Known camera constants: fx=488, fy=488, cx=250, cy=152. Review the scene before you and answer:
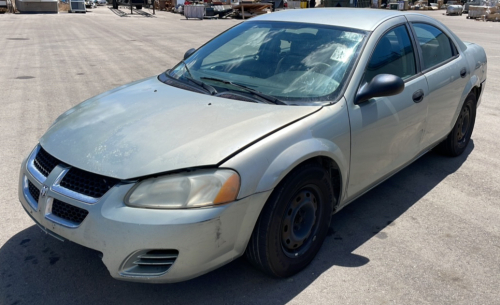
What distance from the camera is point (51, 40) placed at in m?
16.9

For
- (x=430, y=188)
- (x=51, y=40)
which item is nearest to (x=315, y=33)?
(x=430, y=188)

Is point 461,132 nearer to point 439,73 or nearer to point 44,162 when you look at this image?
point 439,73

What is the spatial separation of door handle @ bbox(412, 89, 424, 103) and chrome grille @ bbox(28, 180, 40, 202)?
2941mm

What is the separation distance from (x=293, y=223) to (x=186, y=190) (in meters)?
0.84

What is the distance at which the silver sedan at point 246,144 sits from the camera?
104 inches

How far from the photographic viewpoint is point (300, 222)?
10.6 feet

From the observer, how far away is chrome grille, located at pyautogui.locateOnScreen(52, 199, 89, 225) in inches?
107

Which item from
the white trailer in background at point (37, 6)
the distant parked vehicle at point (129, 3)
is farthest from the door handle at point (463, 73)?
the distant parked vehicle at point (129, 3)

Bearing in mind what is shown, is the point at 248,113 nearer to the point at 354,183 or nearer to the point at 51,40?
the point at 354,183

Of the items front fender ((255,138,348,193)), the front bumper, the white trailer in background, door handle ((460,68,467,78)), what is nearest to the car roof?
door handle ((460,68,467,78))

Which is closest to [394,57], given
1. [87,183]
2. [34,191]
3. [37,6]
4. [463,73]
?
[463,73]

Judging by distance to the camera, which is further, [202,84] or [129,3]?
[129,3]

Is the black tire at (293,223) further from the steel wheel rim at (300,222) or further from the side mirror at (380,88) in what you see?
the side mirror at (380,88)

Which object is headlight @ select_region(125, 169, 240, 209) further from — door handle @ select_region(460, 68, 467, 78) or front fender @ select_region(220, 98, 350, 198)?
door handle @ select_region(460, 68, 467, 78)
